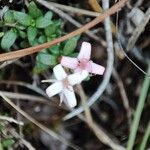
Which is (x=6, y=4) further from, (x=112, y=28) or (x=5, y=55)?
(x=112, y=28)

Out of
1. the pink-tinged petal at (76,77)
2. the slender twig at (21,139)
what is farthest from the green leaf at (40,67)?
the slender twig at (21,139)

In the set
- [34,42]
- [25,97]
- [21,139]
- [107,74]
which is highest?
[34,42]

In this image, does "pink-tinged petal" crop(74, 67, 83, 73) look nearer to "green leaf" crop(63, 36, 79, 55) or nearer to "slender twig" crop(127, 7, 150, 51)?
"green leaf" crop(63, 36, 79, 55)

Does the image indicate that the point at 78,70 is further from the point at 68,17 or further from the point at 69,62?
the point at 68,17

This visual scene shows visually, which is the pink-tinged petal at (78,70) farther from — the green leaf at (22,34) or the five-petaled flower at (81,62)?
the green leaf at (22,34)

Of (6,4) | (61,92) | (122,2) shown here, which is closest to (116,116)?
(61,92)

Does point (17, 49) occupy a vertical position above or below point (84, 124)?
above

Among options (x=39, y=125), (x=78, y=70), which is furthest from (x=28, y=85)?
(x=78, y=70)
